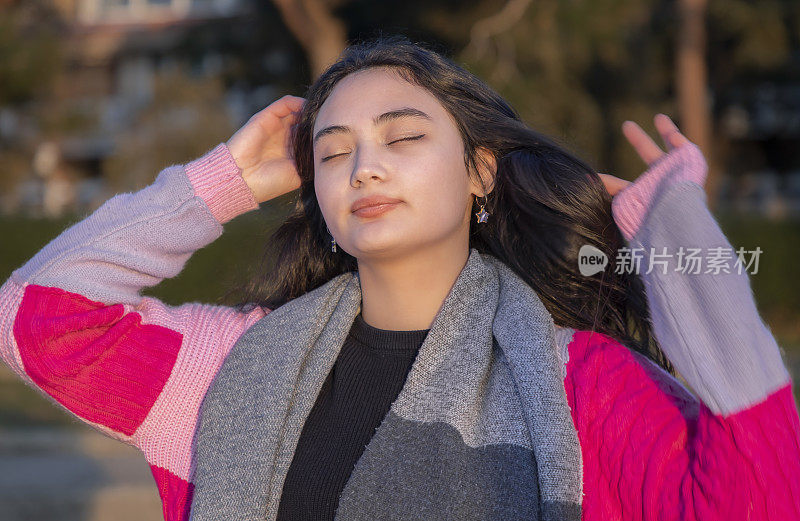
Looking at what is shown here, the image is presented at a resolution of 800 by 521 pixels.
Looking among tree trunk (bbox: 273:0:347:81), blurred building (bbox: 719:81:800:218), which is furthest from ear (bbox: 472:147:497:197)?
blurred building (bbox: 719:81:800:218)

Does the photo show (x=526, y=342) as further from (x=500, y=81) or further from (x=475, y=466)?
(x=500, y=81)

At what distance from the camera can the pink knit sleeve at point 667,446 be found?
59.9 inches

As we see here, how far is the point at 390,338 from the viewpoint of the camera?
2.20m

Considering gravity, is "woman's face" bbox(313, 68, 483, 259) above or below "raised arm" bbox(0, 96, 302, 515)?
above

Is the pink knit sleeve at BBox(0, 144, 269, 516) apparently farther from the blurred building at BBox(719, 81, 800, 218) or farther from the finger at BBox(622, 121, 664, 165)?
the blurred building at BBox(719, 81, 800, 218)

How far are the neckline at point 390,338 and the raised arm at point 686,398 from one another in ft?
1.37

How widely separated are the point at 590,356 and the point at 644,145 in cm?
51

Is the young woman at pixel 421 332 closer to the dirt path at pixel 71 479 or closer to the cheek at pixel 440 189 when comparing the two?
the cheek at pixel 440 189

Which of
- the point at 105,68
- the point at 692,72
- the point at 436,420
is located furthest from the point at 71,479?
the point at 105,68

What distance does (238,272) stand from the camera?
3066mm

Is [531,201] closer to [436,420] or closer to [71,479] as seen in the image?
[436,420]

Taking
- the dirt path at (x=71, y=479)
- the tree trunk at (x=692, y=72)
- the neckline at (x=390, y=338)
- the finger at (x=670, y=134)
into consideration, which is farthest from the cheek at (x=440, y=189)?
the tree trunk at (x=692, y=72)

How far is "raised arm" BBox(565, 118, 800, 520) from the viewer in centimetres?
154

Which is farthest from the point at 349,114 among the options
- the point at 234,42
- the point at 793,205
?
the point at 793,205
